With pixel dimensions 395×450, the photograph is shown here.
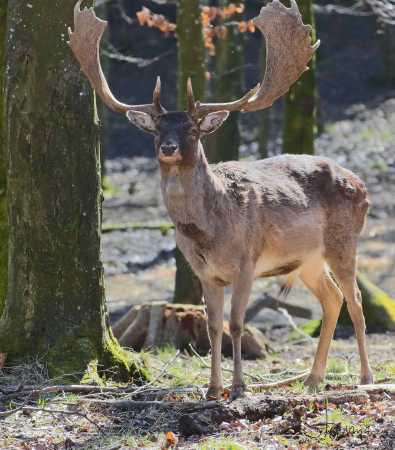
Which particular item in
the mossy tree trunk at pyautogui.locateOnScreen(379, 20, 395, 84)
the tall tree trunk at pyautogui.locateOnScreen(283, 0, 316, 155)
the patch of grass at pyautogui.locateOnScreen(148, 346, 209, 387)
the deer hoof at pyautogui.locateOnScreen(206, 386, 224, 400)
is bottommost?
the patch of grass at pyautogui.locateOnScreen(148, 346, 209, 387)

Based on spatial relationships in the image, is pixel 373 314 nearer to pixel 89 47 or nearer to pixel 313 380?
pixel 313 380

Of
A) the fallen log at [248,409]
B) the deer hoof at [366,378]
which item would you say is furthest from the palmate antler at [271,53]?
the deer hoof at [366,378]

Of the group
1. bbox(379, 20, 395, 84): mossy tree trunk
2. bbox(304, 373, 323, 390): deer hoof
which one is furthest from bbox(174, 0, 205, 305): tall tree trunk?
bbox(379, 20, 395, 84): mossy tree trunk

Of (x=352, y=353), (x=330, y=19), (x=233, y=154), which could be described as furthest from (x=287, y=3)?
(x=330, y=19)

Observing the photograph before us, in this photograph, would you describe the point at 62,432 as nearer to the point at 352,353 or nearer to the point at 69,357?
the point at 69,357

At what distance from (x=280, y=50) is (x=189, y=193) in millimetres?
1460

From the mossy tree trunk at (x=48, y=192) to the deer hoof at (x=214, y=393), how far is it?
97cm

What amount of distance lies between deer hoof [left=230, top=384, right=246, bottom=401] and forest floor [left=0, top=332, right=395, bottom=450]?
25 cm

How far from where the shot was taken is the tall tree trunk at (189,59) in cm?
1334

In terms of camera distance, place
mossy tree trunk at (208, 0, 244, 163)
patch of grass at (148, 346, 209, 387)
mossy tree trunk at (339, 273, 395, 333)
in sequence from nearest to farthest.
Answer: patch of grass at (148, 346, 209, 387), mossy tree trunk at (339, 273, 395, 333), mossy tree trunk at (208, 0, 244, 163)

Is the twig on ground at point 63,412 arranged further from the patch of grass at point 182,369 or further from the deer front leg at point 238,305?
the patch of grass at point 182,369

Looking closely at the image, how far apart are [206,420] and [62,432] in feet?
3.37

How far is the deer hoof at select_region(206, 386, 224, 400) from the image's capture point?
848 cm

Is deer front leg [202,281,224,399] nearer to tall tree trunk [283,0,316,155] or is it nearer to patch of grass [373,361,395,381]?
patch of grass [373,361,395,381]
